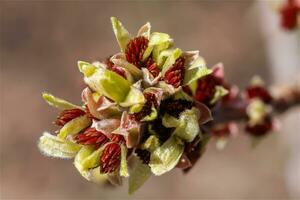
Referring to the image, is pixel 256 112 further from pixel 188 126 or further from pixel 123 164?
pixel 123 164

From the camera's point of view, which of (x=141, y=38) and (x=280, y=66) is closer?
(x=141, y=38)

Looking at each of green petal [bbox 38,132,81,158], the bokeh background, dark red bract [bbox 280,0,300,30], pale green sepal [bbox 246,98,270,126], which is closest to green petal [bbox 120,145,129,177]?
green petal [bbox 38,132,81,158]

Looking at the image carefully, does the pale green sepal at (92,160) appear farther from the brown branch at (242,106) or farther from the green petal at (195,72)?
the brown branch at (242,106)

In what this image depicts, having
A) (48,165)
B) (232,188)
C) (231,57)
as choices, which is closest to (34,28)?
(48,165)

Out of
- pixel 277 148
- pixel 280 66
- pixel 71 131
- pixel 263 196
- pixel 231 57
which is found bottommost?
pixel 263 196

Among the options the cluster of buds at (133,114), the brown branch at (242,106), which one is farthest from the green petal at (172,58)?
the brown branch at (242,106)

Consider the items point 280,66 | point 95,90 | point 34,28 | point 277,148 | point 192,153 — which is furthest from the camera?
Result: point 34,28

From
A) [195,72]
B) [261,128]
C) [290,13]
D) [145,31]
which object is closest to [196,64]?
[195,72]

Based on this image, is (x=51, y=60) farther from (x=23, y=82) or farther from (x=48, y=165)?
(x=48, y=165)
